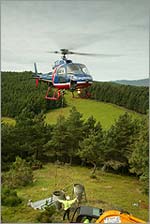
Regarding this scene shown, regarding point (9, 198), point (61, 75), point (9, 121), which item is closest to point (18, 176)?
point (9, 198)

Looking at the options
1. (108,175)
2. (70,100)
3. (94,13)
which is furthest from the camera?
(108,175)

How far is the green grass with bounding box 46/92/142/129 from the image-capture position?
4.59 meters

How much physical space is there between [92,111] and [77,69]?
3.64ft

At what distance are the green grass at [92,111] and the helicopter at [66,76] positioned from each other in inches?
12.6

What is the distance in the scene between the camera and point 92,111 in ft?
16.0

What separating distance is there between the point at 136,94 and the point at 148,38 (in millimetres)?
757

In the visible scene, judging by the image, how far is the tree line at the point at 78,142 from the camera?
16.6ft

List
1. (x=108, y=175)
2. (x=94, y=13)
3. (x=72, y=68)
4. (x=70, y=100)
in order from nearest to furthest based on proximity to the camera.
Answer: (x=72, y=68)
(x=94, y=13)
(x=70, y=100)
(x=108, y=175)

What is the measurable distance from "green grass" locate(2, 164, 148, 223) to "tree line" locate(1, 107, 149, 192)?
205 mm

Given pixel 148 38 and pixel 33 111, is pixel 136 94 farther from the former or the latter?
pixel 33 111

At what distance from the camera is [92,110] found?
4.86 meters

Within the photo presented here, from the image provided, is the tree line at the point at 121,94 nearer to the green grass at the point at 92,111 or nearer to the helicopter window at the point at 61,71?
the green grass at the point at 92,111

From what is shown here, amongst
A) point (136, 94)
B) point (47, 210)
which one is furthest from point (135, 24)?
point (47, 210)

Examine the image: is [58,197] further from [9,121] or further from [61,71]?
[61,71]
